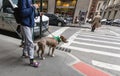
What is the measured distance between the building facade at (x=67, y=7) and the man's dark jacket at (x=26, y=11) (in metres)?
19.0

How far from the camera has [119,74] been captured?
4227 millimetres

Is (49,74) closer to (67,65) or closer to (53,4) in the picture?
(67,65)

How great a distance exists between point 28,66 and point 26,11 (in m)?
1.47

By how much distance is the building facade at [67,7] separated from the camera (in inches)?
873

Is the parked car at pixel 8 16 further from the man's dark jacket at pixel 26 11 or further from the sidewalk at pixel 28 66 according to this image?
the man's dark jacket at pixel 26 11

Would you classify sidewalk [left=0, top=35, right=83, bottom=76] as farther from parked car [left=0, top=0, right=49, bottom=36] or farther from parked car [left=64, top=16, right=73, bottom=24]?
parked car [left=64, top=16, right=73, bottom=24]

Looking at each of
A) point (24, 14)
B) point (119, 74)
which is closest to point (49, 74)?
point (24, 14)

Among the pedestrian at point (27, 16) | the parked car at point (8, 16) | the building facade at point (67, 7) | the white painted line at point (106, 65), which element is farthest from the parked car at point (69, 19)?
the pedestrian at point (27, 16)

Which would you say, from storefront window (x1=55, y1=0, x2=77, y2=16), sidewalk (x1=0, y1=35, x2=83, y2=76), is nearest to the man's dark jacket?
sidewalk (x1=0, y1=35, x2=83, y2=76)

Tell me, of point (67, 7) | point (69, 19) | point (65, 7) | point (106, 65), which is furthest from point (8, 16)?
point (65, 7)

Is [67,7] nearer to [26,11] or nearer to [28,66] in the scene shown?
[28,66]

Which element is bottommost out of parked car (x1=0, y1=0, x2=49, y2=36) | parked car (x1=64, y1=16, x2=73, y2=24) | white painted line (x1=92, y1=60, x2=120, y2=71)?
white painted line (x1=92, y1=60, x2=120, y2=71)

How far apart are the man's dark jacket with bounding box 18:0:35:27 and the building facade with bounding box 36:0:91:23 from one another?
19.0 m

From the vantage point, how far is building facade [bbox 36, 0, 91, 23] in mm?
22172
